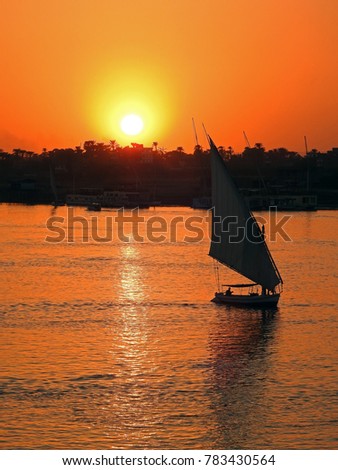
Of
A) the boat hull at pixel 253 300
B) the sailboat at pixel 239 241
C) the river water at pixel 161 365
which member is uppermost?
the sailboat at pixel 239 241

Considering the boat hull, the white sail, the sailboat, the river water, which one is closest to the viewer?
the river water

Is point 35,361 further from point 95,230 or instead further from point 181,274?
point 95,230

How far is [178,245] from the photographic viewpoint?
Answer: 408 ft

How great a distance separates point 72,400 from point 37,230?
364ft

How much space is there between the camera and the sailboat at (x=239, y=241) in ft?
195

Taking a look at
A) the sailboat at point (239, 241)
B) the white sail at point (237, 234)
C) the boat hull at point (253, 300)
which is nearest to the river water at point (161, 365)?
the boat hull at point (253, 300)

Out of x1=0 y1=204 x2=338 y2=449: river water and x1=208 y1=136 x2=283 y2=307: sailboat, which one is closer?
x1=0 y1=204 x2=338 y2=449: river water

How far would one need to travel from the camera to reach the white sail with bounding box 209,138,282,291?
196ft

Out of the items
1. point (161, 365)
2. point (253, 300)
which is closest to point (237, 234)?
point (253, 300)

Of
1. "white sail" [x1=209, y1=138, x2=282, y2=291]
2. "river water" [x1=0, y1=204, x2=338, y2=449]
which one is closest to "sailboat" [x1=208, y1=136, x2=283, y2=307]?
"white sail" [x1=209, y1=138, x2=282, y2=291]

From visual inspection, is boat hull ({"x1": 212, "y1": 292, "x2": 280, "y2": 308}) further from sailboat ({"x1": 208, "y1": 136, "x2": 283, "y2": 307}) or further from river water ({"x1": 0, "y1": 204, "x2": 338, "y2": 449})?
river water ({"x1": 0, "y1": 204, "x2": 338, "y2": 449})

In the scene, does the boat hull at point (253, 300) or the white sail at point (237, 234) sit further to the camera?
the white sail at point (237, 234)

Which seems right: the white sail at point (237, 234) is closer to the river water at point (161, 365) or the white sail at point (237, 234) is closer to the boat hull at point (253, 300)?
the boat hull at point (253, 300)
